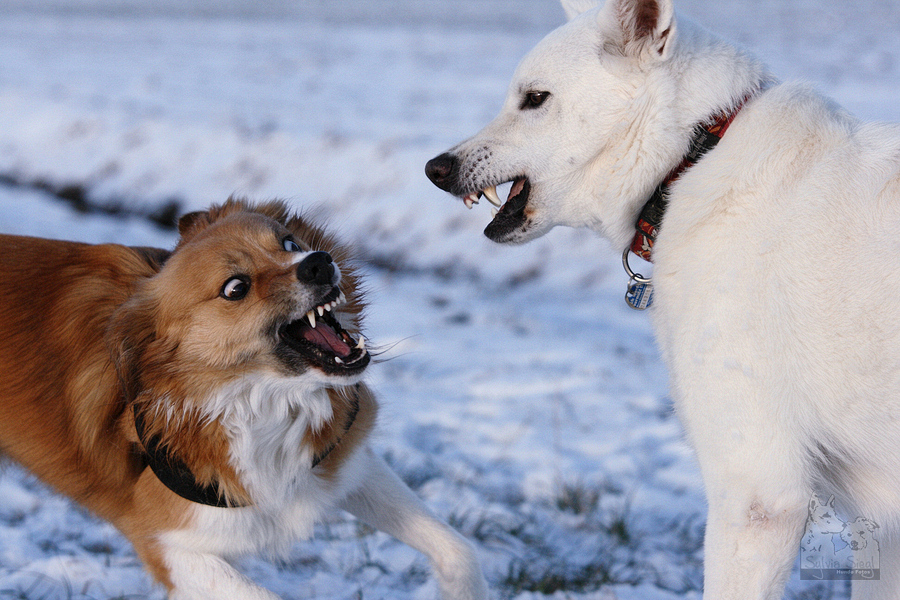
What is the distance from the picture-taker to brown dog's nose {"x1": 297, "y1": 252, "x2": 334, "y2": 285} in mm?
2396

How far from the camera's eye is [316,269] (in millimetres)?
2414

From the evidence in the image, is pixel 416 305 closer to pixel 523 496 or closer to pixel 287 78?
Result: pixel 523 496

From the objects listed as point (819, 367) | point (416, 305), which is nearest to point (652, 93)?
point (819, 367)

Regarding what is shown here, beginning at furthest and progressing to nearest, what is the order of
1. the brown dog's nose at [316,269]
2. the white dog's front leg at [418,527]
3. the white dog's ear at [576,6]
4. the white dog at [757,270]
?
the white dog's ear at [576,6]
the white dog's front leg at [418,527]
the brown dog's nose at [316,269]
the white dog at [757,270]

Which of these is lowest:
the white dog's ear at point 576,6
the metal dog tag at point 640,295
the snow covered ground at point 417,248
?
the snow covered ground at point 417,248

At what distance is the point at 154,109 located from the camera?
11.0m

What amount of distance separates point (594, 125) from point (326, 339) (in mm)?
1155

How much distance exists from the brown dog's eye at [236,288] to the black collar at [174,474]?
0.52 meters

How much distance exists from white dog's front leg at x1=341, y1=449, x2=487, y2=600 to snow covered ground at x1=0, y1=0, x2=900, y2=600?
10.3 inches

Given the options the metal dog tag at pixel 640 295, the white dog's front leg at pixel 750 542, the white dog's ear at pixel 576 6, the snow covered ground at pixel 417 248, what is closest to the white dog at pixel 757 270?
the white dog's front leg at pixel 750 542

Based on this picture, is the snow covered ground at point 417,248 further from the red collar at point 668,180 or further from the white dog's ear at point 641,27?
the white dog's ear at point 641,27

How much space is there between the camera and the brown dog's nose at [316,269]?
7.86 feet

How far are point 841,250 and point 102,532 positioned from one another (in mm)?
3180

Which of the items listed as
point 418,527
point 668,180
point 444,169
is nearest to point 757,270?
point 668,180
